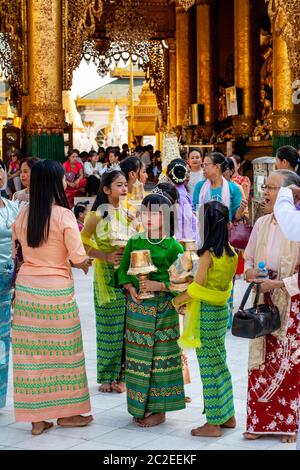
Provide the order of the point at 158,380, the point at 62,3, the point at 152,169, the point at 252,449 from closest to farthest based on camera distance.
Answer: the point at 252,449
the point at 158,380
the point at 62,3
the point at 152,169

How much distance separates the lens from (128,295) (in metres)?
6.08

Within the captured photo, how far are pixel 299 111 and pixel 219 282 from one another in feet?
38.5

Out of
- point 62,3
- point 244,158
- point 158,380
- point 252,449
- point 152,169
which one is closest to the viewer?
point 252,449

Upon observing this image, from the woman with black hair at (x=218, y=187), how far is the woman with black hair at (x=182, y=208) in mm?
189

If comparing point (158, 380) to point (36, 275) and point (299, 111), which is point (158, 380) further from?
point (299, 111)

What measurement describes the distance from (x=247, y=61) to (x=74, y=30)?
5.62 meters

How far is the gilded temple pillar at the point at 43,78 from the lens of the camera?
16141 millimetres

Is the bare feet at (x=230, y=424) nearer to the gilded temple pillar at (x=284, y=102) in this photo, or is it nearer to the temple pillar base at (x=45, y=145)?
the temple pillar base at (x=45, y=145)

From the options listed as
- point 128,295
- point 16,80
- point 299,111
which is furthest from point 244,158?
point 128,295

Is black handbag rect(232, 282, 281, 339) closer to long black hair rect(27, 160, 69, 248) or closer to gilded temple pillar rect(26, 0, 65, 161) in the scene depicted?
long black hair rect(27, 160, 69, 248)

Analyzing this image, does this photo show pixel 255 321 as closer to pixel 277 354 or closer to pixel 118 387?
pixel 277 354

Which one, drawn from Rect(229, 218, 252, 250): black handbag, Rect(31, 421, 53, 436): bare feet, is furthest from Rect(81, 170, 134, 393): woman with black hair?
Rect(31, 421, 53, 436): bare feet

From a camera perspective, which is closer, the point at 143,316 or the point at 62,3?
the point at 143,316

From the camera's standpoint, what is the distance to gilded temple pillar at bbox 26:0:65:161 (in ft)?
53.0
